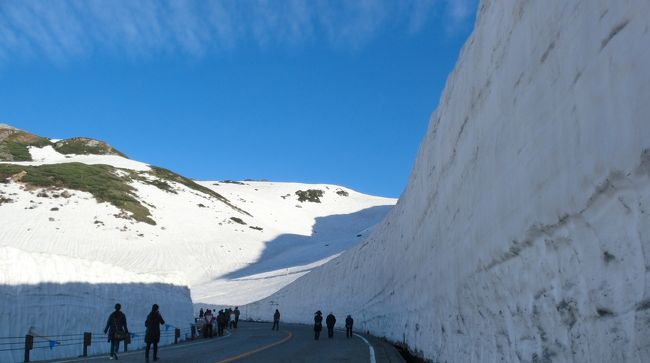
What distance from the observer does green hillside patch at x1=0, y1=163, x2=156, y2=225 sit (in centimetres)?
9581

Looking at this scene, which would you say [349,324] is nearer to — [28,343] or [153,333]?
[153,333]

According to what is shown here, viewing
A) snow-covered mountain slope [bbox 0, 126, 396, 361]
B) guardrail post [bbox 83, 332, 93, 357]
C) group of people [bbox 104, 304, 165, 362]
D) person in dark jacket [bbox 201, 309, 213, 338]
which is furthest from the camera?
person in dark jacket [bbox 201, 309, 213, 338]

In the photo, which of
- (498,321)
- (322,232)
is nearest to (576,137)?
(498,321)

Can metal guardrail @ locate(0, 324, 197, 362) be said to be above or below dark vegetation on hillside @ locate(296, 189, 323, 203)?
below

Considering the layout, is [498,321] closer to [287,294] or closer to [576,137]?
[576,137]

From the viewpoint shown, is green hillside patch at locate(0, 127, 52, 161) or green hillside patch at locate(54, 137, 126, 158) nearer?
green hillside patch at locate(0, 127, 52, 161)

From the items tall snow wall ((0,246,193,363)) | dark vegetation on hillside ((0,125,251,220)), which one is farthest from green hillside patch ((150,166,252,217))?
tall snow wall ((0,246,193,363))

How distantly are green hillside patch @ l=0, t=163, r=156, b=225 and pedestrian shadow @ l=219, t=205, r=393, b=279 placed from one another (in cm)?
2191

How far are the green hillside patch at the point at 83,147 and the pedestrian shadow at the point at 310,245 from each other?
81316 mm

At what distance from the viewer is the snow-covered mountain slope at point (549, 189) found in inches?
156

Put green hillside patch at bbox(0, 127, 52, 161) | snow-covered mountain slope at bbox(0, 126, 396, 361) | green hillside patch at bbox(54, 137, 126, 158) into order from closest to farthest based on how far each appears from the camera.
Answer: snow-covered mountain slope at bbox(0, 126, 396, 361)
green hillside patch at bbox(0, 127, 52, 161)
green hillside patch at bbox(54, 137, 126, 158)

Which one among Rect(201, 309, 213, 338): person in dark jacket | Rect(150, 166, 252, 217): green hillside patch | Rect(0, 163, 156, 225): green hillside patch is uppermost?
Rect(150, 166, 252, 217): green hillside patch

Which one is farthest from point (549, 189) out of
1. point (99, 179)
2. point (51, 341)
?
point (99, 179)

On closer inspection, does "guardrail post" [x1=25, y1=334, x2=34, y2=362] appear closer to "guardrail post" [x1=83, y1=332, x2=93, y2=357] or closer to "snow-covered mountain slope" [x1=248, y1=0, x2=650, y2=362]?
"guardrail post" [x1=83, y1=332, x2=93, y2=357]
